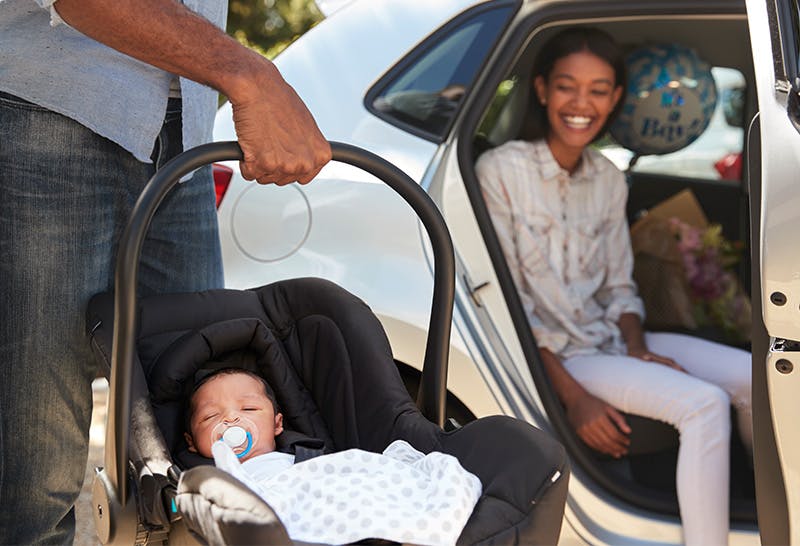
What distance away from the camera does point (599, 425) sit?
298 cm

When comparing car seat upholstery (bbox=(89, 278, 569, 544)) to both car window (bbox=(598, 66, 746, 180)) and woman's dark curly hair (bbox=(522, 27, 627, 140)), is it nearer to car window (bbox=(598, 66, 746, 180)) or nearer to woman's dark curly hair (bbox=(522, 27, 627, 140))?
woman's dark curly hair (bbox=(522, 27, 627, 140))

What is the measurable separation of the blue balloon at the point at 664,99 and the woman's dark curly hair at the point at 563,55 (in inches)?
4.5

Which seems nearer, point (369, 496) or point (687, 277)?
point (369, 496)

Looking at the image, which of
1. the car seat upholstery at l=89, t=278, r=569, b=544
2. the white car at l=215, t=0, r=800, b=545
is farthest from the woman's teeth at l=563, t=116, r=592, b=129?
the car seat upholstery at l=89, t=278, r=569, b=544

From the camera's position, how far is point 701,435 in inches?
113

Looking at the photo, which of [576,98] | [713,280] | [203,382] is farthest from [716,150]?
[203,382]

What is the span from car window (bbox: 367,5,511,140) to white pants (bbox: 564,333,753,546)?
0.81 m

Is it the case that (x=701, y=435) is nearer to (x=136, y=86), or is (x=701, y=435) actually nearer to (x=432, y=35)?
(x=432, y=35)

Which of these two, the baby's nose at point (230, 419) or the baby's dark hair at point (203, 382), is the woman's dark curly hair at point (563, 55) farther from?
the baby's nose at point (230, 419)

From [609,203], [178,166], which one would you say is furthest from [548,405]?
[178,166]

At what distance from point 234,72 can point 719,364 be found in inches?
75.9

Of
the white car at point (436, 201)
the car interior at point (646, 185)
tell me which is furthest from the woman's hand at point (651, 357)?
the white car at point (436, 201)

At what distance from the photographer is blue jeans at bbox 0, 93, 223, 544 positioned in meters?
2.02

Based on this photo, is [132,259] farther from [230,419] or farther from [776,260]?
[776,260]
